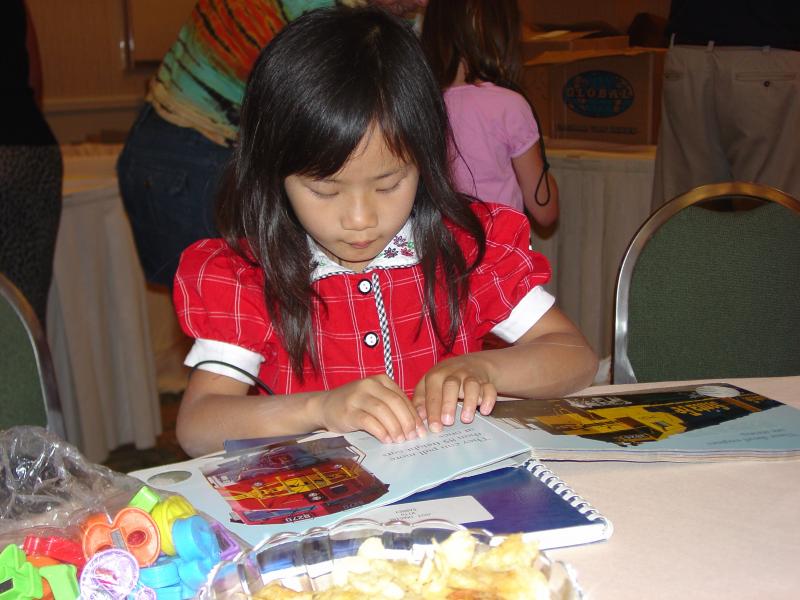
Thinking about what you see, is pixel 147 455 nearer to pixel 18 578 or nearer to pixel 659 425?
pixel 659 425

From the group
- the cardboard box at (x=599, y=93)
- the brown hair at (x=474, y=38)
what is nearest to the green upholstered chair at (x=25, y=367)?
the brown hair at (x=474, y=38)

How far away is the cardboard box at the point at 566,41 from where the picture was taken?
3117mm

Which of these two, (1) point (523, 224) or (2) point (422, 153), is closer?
(2) point (422, 153)

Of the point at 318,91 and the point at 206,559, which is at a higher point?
the point at 318,91

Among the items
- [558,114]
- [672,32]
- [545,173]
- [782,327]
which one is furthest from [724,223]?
[558,114]

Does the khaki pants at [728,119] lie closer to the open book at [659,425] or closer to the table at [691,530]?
the open book at [659,425]

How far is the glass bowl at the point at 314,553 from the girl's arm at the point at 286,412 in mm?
328

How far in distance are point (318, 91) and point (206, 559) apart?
63cm

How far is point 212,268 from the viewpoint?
1271 millimetres

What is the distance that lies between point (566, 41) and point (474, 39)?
3.00ft

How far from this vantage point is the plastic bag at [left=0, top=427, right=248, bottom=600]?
0.60m

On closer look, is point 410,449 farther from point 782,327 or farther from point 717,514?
point 782,327

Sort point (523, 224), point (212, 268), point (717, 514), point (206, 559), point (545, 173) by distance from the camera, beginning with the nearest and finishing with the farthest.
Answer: point (206, 559)
point (717, 514)
point (212, 268)
point (523, 224)
point (545, 173)

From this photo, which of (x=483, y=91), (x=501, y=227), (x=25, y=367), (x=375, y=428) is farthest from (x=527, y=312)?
(x=483, y=91)
